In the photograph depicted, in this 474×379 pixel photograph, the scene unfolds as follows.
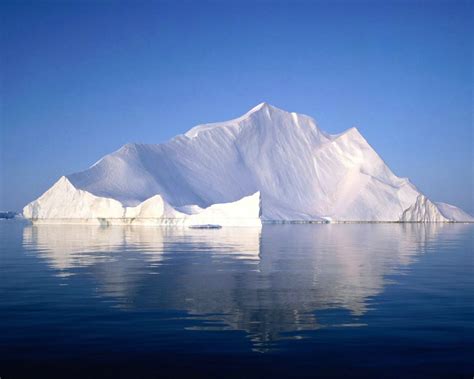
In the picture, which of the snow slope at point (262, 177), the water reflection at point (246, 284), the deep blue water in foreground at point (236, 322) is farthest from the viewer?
the snow slope at point (262, 177)

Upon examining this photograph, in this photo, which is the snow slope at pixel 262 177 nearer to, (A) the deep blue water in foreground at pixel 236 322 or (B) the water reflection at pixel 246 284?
(B) the water reflection at pixel 246 284

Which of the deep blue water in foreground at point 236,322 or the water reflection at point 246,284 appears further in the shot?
the water reflection at point 246,284

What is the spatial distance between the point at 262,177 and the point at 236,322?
83.4m

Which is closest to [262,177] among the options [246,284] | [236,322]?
[246,284]

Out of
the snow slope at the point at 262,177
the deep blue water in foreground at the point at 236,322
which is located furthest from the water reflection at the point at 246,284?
the snow slope at the point at 262,177

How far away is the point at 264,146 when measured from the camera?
313 feet

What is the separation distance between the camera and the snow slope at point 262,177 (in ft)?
228

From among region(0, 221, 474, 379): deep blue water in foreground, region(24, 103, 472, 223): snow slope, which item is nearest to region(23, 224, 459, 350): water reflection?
region(0, 221, 474, 379): deep blue water in foreground

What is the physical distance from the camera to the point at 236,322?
8312 mm

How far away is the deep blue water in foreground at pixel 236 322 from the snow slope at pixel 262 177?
50836 millimetres

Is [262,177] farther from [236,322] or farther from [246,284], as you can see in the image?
[236,322]

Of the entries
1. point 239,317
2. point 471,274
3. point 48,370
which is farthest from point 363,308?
point 471,274

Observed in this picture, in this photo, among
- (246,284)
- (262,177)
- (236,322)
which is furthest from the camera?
(262,177)

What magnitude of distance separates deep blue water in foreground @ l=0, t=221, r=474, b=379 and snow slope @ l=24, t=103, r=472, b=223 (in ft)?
167
